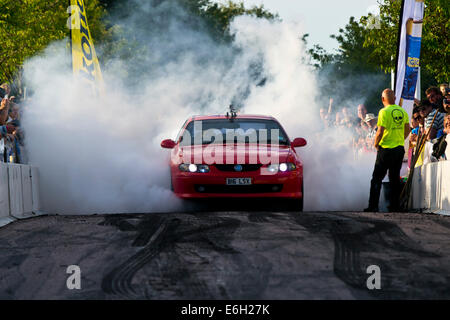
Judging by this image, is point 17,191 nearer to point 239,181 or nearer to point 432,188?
point 239,181

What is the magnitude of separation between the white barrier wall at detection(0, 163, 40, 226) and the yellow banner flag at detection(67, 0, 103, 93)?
15.9 feet

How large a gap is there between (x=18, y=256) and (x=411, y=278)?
3.62 metres

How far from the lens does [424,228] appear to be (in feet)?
27.7

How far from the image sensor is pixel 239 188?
1084 centimetres

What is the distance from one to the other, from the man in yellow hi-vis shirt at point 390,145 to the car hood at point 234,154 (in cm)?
140

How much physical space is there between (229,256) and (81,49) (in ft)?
35.9

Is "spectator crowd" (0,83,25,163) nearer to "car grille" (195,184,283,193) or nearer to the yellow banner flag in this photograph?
the yellow banner flag

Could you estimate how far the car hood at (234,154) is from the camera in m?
10.9

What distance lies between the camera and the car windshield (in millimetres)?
11938

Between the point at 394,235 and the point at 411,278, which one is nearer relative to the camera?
the point at 411,278

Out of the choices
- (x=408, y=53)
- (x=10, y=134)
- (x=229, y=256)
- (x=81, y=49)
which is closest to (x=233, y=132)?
(x=10, y=134)

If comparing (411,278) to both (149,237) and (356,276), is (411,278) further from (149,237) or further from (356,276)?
(149,237)
